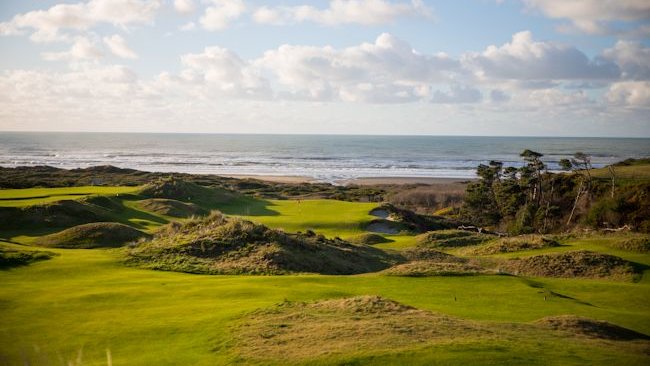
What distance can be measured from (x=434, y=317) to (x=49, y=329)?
30.8 feet

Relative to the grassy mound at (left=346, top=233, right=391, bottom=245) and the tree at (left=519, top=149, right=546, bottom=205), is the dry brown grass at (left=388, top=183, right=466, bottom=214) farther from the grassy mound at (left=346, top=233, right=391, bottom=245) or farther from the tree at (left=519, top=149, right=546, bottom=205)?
the grassy mound at (left=346, top=233, right=391, bottom=245)

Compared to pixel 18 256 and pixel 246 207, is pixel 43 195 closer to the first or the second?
pixel 246 207

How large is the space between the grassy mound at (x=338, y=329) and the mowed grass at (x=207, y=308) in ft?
1.38

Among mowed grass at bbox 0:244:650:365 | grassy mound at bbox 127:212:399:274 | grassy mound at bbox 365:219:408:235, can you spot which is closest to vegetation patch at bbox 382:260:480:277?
mowed grass at bbox 0:244:650:365

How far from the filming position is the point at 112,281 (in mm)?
18641

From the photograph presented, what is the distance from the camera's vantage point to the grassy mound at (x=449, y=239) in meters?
37.1

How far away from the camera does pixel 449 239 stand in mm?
37875

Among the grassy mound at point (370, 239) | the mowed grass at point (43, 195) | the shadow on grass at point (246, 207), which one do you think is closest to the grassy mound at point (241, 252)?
the grassy mound at point (370, 239)

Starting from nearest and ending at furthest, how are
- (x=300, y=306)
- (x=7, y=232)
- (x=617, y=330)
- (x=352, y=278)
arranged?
(x=617, y=330), (x=300, y=306), (x=352, y=278), (x=7, y=232)

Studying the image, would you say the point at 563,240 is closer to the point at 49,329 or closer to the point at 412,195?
the point at 49,329

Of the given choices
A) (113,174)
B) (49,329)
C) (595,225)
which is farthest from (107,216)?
(113,174)

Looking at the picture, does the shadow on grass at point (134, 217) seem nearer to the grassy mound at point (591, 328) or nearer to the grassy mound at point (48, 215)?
the grassy mound at point (48, 215)

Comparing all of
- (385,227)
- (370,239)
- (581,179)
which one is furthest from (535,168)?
(370,239)

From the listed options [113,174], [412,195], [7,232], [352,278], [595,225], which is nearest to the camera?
[352,278]
